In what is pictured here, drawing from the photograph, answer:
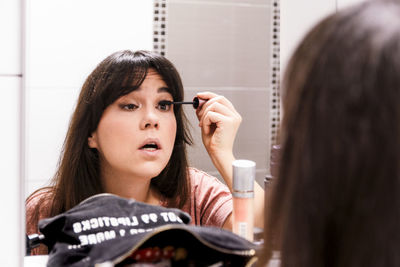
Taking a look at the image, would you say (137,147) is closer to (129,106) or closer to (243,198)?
(129,106)

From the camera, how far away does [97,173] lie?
984 mm

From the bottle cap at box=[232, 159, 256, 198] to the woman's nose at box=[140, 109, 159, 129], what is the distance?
200mm

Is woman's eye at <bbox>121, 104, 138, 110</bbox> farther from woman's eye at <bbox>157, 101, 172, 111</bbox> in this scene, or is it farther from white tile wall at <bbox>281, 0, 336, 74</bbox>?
white tile wall at <bbox>281, 0, 336, 74</bbox>

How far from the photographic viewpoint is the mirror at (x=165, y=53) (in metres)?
0.93

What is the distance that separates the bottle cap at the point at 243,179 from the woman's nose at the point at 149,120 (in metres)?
0.20

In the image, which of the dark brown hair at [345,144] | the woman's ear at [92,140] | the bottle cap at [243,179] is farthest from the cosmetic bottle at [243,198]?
the dark brown hair at [345,144]

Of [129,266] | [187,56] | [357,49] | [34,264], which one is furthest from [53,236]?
[357,49]

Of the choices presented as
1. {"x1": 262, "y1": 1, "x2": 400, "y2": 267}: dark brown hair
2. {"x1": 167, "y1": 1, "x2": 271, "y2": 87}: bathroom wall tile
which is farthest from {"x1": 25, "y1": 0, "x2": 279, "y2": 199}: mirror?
{"x1": 262, "y1": 1, "x2": 400, "y2": 267}: dark brown hair

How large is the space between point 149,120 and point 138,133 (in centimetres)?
4

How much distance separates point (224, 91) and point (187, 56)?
0.12 metres

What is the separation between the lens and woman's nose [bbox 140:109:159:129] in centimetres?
98

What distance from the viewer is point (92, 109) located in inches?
37.8

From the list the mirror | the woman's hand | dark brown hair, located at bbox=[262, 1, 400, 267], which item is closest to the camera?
dark brown hair, located at bbox=[262, 1, 400, 267]

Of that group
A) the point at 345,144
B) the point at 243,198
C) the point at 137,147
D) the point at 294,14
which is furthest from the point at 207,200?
the point at 345,144
